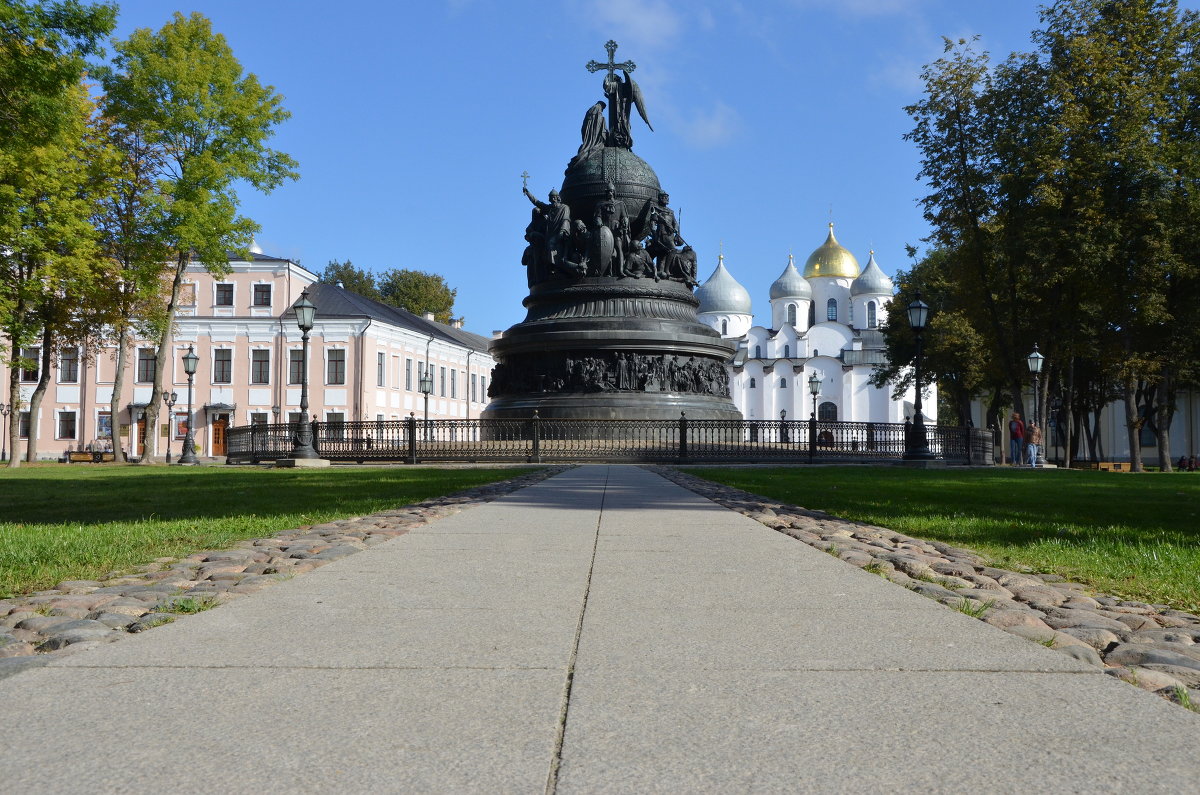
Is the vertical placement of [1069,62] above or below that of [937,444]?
above

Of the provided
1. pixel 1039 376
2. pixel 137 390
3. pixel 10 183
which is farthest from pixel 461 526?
pixel 137 390

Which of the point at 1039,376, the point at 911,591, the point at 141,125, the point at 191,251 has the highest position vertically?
the point at 141,125

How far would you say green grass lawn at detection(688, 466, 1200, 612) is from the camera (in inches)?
227

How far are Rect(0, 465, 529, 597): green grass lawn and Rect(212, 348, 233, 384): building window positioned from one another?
41.6 m

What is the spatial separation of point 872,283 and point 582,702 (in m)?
110

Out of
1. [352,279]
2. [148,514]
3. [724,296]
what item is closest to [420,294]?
[352,279]

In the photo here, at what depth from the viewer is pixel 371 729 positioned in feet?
8.21

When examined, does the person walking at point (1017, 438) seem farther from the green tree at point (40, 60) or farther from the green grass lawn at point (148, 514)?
the green tree at point (40, 60)

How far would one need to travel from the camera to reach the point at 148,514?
31.1ft

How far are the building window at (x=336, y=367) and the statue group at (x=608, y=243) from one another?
25.6 m

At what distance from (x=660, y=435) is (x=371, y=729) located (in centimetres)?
2477

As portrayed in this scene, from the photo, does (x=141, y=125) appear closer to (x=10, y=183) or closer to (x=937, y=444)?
(x=10, y=183)

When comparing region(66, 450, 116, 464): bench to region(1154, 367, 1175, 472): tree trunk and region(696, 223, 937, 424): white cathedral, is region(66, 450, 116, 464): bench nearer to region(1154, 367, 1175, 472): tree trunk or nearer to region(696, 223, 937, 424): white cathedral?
region(1154, 367, 1175, 472): tree trunk

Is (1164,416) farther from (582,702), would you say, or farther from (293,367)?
(293,367)
